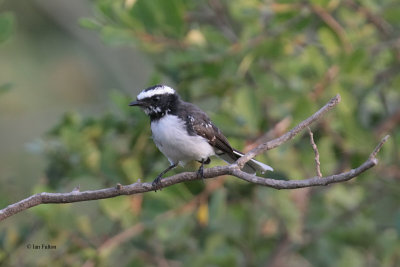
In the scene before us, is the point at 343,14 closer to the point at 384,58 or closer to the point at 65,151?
the point at 384,58

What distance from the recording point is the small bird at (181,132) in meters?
4.30

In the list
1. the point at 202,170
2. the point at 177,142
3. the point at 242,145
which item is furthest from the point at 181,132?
the point at 202,170

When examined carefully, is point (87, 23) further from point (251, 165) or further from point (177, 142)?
point (251, 165)

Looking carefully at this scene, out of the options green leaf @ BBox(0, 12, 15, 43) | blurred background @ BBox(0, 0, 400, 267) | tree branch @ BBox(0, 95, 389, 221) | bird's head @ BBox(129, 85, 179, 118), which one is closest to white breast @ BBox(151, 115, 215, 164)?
bird's head @ BBox(129, 85, 179, 118)

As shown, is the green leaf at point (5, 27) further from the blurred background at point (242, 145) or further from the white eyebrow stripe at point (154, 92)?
the white eyebrow stripe at point (154, 92)

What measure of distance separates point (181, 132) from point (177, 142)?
9 cm

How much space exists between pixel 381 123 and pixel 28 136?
4885mm

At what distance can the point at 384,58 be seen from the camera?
18.4 feet

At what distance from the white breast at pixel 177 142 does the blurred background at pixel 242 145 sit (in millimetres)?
414

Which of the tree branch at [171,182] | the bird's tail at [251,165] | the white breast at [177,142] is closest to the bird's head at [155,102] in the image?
the white breast at [177,142]

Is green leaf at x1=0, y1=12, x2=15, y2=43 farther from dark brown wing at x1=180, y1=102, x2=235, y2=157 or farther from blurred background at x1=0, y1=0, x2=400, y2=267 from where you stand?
dark brown wing at x1=180, y1=102, x2=235, y2=157

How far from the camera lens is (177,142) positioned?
14.0 ft

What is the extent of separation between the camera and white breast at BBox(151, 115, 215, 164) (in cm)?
429

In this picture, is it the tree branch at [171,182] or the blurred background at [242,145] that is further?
the blurred background at [242,145]
